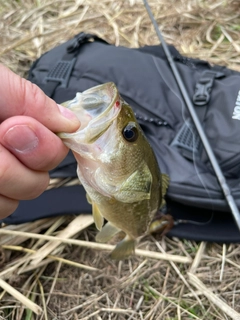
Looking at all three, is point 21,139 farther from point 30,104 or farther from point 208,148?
point 208,148

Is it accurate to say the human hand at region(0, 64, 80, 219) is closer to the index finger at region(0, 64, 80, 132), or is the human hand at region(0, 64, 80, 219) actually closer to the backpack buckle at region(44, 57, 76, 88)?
the index finger at region(0, 64, 80, 132)

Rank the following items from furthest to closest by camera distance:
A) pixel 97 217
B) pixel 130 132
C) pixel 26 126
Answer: pixel 97 217 → pixel 130 132 → pixel 26 126

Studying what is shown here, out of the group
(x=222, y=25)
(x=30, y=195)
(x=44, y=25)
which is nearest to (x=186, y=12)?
(x=222, y=25)

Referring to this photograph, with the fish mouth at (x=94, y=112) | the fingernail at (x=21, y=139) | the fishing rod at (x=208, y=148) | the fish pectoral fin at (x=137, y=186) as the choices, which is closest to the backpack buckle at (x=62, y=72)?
the fishing rod at (x=208, y=148)

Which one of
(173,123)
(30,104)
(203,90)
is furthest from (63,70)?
(30,104)

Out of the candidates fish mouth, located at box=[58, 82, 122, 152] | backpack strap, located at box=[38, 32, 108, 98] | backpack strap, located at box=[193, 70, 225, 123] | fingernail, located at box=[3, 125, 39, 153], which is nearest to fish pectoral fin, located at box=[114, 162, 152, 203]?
fish mouth, located at box=[58, 82, 122, 152]

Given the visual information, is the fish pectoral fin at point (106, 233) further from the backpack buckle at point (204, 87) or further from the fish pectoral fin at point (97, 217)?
the backpack buckle at point (204, 87)
